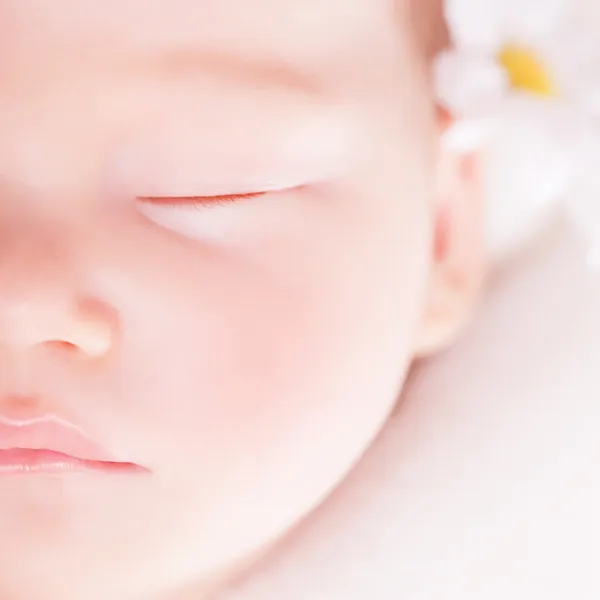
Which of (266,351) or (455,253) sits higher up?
(455,253)

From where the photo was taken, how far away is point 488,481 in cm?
88

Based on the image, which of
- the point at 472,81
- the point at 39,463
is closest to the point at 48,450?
the point at 39,463

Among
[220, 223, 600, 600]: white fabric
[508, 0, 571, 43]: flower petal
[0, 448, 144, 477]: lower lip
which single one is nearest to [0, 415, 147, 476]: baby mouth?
[0, 448, 144, 477]: lower lip

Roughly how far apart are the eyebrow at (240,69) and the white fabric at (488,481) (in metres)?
0.35

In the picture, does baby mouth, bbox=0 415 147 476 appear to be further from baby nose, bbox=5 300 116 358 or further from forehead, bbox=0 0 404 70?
forehead, bbox=0 0 404 70

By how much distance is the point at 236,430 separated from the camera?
665 mm

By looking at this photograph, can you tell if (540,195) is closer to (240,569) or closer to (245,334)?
(245,334)

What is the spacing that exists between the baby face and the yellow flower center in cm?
8

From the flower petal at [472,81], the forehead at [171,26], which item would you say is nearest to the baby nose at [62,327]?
the forehead at [171,26]

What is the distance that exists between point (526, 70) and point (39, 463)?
425mm

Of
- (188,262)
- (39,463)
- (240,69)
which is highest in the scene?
(240,69)

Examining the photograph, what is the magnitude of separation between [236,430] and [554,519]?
333mm

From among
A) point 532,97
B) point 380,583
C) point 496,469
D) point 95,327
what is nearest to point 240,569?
point 380,583

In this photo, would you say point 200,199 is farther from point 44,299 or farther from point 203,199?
point 44,299
